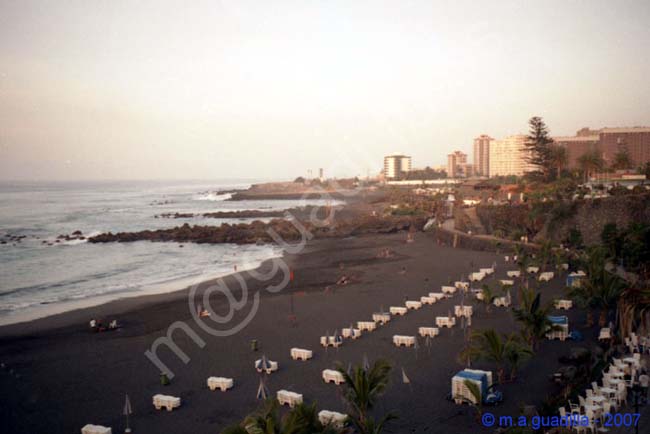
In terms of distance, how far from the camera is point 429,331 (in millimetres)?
15234

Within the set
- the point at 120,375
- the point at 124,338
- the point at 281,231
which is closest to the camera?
the point at 120,375

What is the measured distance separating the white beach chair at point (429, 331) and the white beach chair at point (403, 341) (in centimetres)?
97

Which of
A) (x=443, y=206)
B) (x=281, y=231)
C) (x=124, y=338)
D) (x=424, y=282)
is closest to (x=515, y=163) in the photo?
(x=443, y=206)

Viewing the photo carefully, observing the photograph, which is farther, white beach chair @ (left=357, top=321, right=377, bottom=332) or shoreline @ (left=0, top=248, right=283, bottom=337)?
shoreline @ (left=0, top=248, right=283, bottom=337)

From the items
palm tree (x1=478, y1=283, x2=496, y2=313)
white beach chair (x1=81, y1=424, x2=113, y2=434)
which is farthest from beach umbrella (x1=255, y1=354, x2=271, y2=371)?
palm tree (x1=478, y1=283, x2=496, y2=313)

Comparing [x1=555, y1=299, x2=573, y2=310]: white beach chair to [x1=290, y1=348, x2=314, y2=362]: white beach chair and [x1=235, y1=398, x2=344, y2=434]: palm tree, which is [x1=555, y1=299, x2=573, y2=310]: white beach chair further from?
[x1=235, y1=398, x2=344, y2=434]: palm tree

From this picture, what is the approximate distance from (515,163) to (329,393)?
13916cm

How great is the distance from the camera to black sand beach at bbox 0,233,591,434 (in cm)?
1065

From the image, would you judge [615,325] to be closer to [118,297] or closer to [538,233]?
[538,233]

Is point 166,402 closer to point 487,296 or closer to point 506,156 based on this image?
point 487,296

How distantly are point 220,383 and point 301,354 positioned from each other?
8.81 ft

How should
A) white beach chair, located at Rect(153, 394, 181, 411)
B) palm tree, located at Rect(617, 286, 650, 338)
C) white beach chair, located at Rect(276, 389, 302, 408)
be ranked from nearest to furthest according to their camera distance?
white beach chair, located at Rect(276, 389, 302, 408) < white beach chair, located at Rect(153, 394, 181, 411) < palm tree, located at Rect(617, 286, 650, 338)

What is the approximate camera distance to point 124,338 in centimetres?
1680

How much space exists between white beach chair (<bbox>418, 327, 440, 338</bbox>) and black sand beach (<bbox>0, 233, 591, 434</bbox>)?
1.14ft
